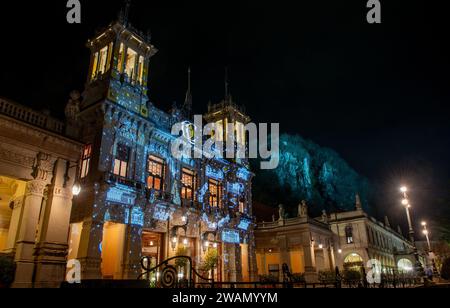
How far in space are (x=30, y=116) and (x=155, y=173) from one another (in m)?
10.5

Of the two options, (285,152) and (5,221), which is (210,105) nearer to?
(5,221)

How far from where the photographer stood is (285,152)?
76.1m

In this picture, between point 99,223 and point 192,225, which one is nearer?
point 99,223

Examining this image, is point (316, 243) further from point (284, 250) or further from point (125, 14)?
point (125, 14)

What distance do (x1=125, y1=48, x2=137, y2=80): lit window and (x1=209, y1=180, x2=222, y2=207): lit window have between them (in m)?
12.0

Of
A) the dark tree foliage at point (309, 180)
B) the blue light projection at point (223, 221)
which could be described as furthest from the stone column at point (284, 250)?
the dark tree foliage at point (309, 180)

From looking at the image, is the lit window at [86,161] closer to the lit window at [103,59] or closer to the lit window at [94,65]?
the lit window at [94,65]

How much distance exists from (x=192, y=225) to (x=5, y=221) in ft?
42.4

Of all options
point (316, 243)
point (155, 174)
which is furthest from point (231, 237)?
point (316, 243)

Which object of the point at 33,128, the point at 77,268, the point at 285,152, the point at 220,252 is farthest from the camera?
the point at 285,152

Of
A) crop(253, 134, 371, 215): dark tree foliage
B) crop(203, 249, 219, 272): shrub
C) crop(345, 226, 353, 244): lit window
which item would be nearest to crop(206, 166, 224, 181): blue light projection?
crop(203, 249, 219, 272): shrub

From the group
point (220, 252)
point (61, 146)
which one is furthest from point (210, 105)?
point (61, 146)
